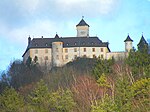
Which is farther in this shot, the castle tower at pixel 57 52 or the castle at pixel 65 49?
the castle at pixel 65 49

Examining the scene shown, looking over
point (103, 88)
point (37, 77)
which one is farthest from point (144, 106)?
point (37, 77)

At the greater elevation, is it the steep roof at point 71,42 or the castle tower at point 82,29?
the castle tower at point 82,29

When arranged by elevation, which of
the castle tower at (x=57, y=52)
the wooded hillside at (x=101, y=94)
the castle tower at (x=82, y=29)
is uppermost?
the castle tower at (x=82, y=29)

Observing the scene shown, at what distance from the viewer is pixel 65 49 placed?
9944 centimetres

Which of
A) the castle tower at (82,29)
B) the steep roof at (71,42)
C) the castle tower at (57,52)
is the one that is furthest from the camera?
the castle tower at (82,29)

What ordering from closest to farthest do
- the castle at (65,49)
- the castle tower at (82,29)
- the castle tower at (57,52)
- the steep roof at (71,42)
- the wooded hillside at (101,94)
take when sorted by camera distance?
the wooded hillside at (101,94), the castle tower at (57,52), the castle at (65,49), the steep roof at (71,42), the castle tower at (82,29)

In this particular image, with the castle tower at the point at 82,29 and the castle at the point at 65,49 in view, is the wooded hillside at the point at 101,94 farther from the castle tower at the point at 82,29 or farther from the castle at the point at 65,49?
the castle tower at the point at 82,29

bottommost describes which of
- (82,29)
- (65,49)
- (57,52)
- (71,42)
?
(57,52)

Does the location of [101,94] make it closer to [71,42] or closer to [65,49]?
[65,49]

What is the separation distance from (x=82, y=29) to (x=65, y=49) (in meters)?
9.66

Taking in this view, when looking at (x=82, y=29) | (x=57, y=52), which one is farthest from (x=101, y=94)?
(x=82, y=29)

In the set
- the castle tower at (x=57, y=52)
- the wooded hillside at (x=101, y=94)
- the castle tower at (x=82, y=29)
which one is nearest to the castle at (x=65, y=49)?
the castle tower at (x=57, y=52)

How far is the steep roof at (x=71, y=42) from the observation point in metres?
99.2

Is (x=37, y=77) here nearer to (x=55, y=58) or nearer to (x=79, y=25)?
(x=55, y=58)
